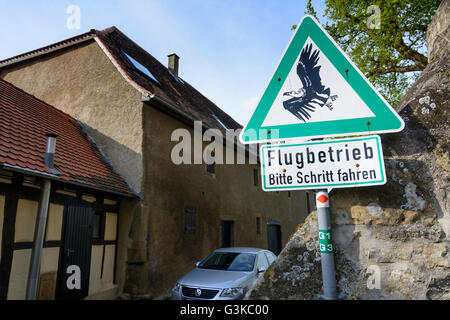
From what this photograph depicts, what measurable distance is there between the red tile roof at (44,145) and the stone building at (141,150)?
550mm

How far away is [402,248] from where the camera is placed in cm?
163

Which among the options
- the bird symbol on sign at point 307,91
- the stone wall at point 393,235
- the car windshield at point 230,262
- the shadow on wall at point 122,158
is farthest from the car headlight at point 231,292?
the bird symbol on sign at point 307,91

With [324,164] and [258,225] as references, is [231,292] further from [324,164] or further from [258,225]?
[258,225]

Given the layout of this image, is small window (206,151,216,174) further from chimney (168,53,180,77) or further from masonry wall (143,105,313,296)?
chimney (168,53,180,77)

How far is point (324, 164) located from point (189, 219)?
28.9ft

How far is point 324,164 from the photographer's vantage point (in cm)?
160

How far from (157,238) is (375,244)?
24.6ft

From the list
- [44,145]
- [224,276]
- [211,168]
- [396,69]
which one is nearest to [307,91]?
[224,276]

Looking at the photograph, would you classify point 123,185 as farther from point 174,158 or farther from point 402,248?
point 402,248

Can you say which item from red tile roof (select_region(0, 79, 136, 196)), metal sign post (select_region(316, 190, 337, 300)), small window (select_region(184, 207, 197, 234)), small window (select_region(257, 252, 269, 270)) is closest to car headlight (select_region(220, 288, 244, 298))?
small window (select_region(257, 252, 269, 270))

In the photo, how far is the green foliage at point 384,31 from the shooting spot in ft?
32.8

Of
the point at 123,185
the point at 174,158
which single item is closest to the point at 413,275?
the point at 123,185

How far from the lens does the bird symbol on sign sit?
1.65m
